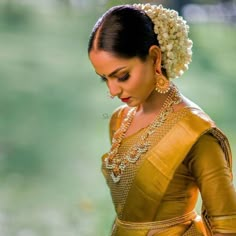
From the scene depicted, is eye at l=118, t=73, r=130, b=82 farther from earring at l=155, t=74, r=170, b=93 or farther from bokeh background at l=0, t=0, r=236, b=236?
bokeh background at l=0, t=0, r=236, b=236

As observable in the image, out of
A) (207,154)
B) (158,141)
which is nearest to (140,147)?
(158,141)

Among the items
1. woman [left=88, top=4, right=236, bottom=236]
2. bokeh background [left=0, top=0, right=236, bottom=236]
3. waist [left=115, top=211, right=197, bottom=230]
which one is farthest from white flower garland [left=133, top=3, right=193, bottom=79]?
bokeh background [left=0, top=0, right=236, bottom=236]

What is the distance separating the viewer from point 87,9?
495 cm

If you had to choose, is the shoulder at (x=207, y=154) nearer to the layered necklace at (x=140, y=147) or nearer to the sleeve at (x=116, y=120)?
the layered necklace at (x=140, y=147)

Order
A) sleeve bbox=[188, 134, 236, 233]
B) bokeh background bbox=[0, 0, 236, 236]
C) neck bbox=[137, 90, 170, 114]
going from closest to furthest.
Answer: sleeve bbox=[188, 134, 236, 233] < neck bbox=[137, 90, 170, 114] < bokeh background bbox=[0, 0, 236, 236]

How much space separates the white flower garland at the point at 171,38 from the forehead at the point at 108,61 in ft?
0.25

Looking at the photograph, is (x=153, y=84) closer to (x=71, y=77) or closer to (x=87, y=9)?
(x=71, y=77)

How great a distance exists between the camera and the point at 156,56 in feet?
4.80

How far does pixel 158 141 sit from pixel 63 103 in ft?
9.34

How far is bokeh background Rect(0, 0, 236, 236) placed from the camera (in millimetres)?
3174

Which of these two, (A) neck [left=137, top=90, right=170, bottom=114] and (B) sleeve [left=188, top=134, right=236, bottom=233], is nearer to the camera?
(B) sleeve [left=188, top=134, right=236, bottom=233]

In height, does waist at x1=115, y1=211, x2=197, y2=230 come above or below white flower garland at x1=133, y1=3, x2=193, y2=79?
below

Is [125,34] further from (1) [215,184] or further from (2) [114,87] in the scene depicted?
(1) [215,184]

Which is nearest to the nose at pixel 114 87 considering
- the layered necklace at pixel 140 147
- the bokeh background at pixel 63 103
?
the layered necklace at pixel 140 147
